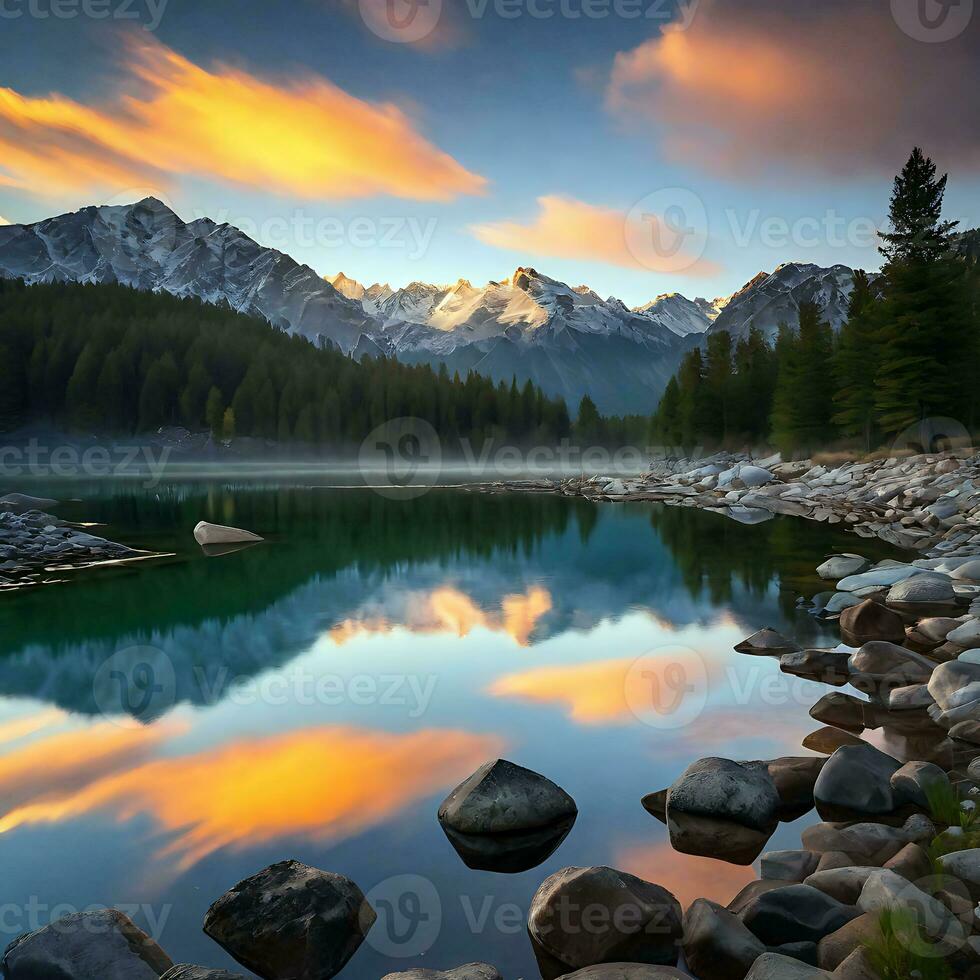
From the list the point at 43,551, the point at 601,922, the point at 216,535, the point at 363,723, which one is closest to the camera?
the point at 601,922

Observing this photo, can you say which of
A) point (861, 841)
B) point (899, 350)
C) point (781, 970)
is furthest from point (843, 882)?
point (899, 350)

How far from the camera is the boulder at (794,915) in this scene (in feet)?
13.9

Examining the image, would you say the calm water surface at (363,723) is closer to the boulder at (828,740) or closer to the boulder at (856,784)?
the boulder at (828,740)

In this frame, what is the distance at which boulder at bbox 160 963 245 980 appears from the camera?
386 cm

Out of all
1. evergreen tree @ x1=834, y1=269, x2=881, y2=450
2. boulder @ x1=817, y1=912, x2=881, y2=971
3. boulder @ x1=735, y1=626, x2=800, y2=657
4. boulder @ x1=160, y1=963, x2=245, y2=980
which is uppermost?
evergreen tree @ x1=834, y1=269, x2=881, y2=450

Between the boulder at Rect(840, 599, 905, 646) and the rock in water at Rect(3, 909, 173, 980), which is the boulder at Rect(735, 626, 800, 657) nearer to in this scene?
the boulder at Rect(840, 599, 905, 646)

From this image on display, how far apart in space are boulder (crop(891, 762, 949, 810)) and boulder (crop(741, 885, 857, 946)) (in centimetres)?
218

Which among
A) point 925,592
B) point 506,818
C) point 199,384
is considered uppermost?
point 199,384

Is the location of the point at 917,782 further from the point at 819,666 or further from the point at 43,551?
the point at 43,551

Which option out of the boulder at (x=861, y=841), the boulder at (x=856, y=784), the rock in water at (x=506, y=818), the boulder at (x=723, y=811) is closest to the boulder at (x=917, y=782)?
the boulder at (x=856, y=784)

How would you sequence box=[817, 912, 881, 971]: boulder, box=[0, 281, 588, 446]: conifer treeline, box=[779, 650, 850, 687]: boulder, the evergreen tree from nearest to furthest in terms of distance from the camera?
box=[817, 912, 881, 971]: boulder, box=[779, 650, 850, 687]: boulder, the evergreen tree, box=[0, 281, 588, 446]: conifer treeline

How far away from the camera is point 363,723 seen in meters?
8.90

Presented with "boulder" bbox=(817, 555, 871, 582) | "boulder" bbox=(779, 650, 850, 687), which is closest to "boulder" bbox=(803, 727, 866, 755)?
"boulder" bbox=(779, 650, 850, 687)

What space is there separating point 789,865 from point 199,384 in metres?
132
